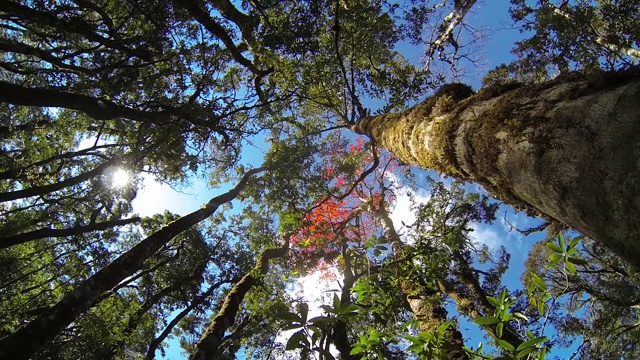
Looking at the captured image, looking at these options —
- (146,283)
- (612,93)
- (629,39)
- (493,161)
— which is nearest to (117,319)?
(146,283)

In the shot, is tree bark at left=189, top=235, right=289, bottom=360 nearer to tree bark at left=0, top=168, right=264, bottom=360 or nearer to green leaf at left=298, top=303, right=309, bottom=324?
tree bark at left=0, top=168, right=264, bottom=360

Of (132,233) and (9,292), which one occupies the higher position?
(132,233)

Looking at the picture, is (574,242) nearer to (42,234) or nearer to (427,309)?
(427,309)

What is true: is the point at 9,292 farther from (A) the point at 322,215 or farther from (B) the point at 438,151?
(B) the point at 438,151

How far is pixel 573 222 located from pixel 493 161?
2.63 ft

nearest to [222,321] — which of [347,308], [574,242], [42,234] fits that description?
[42,234]

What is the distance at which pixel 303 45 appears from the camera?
7.07 m

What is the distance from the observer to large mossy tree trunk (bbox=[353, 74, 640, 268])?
48.3 inches

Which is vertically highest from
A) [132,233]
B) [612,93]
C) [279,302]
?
[132,233]

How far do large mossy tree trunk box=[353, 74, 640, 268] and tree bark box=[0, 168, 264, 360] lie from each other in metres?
5.30

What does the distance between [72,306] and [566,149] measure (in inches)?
246

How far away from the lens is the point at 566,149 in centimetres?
156

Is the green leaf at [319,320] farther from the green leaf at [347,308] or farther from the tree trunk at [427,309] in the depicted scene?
the tree trunk at [427,309]

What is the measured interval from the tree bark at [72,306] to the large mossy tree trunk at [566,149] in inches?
209
